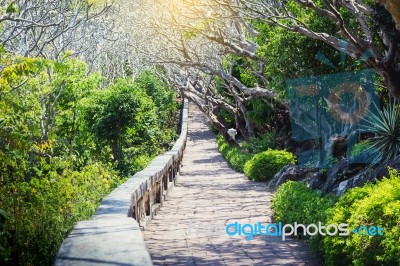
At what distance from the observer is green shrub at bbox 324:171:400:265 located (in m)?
6.98

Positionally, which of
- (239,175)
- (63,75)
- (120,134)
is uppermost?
(63,75)

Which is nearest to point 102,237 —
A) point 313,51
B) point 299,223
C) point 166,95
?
point 299,223

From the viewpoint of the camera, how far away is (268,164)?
21.0 metres

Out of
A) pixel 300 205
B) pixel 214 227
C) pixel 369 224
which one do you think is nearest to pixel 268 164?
pixel 214 227

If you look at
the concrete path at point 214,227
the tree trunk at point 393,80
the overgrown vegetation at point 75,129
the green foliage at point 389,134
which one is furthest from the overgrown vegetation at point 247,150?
the tree trunk at point 393,80

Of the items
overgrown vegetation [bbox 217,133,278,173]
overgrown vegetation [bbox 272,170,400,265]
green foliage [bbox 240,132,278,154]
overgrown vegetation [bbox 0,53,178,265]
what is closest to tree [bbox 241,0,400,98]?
overgrown vegetation [bbox 272,170,400,265]

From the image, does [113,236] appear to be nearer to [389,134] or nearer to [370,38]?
[370,38]

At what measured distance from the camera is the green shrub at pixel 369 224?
6984mm

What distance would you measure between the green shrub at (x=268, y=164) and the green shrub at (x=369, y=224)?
38.8 feet

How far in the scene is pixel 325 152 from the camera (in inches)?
717

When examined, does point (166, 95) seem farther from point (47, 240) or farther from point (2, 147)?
point (47, 240)

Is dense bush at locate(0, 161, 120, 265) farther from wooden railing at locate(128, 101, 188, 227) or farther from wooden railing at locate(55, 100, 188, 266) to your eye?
wooden railing at locate(128, 101, 188, 227)

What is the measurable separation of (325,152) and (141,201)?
7.80 metres

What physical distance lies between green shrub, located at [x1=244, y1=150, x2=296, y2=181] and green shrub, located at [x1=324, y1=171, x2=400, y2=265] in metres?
11.8
